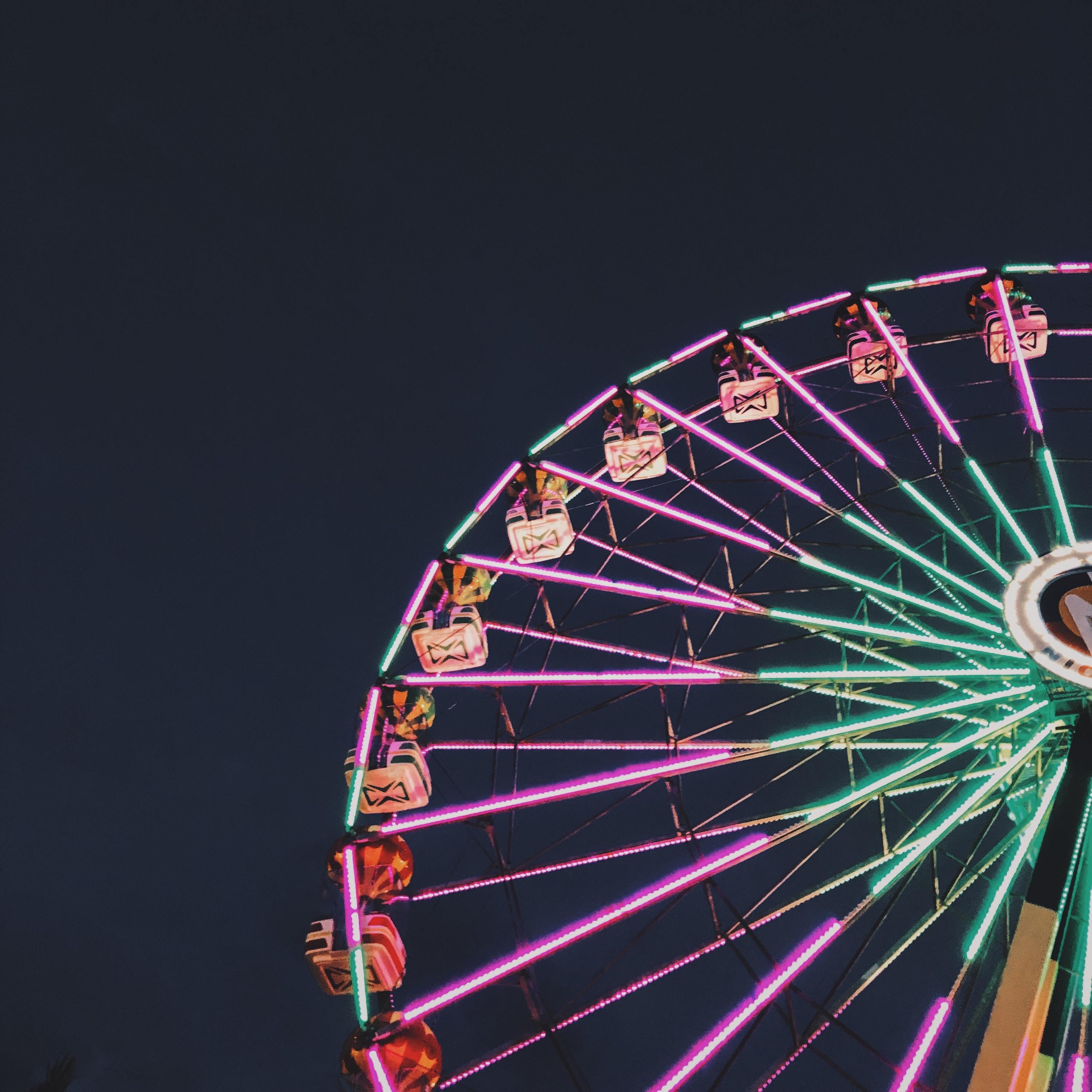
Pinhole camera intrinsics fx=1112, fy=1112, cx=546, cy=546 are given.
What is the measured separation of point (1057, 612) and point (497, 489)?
6.52 metres

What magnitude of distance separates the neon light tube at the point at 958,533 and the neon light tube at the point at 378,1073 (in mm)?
7226

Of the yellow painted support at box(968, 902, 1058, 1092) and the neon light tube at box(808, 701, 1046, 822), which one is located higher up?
the neon light tube at box(808, 701, 1046, 822)

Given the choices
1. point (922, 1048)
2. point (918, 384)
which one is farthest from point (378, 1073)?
point (918, 384)

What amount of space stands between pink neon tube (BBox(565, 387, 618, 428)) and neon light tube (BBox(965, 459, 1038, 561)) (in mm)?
4724

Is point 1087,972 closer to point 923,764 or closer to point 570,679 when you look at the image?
point 923,764

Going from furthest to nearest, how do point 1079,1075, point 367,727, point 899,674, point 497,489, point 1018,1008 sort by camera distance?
point 497,489 → point 367,727 → point 899,674 → point 1018,1008 → point 1079,1075

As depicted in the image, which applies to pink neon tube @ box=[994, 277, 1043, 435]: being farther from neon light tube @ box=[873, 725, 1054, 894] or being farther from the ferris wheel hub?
neon light tube @ box=[873, 725, 1054, 894]

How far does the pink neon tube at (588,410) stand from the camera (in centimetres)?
1447

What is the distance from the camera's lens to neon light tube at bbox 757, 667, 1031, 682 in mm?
10117

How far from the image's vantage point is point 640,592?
12.1 meters

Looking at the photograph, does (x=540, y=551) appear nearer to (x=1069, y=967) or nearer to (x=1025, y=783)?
(x=1025, y=783)

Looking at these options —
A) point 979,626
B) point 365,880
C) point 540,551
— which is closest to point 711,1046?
point 365,880

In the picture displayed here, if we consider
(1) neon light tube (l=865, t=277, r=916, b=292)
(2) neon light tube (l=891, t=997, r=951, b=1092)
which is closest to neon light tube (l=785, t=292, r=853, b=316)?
(1) neon light tube (l=865, t=277, r=916, b=292)

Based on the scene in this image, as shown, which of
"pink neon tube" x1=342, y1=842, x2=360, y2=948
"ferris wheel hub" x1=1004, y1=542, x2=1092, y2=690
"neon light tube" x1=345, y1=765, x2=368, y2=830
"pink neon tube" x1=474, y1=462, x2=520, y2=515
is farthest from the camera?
"pink neon tube" x1=474, y1=462, x2=520, y2=515
